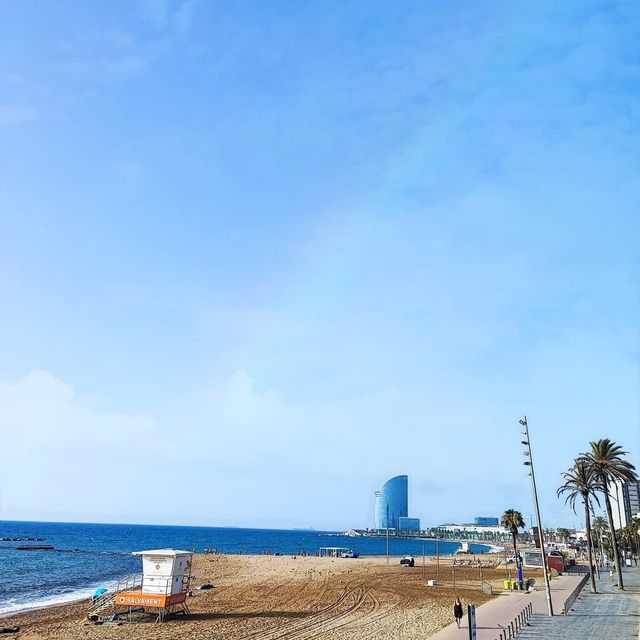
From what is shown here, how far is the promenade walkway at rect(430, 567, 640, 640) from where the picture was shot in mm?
25844

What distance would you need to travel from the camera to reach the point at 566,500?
60.3m

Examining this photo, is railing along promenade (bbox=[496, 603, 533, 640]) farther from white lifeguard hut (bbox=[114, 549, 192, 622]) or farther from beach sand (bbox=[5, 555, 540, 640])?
white lifeguard hut (bbox=[114, 549, 192, 622])

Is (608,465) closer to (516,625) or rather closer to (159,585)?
(516,625)

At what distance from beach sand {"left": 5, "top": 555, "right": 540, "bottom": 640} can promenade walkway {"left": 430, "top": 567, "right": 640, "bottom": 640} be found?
248 cm

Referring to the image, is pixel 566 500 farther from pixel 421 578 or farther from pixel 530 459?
pixel 530 459

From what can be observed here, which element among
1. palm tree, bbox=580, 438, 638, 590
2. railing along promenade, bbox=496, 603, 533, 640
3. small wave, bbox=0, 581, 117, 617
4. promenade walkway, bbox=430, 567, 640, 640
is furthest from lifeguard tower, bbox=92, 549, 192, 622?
palm tree, bbox=580, 438, 638, 590

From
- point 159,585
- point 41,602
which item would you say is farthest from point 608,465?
point 41,602

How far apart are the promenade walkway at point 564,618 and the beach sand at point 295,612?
2.48 metres

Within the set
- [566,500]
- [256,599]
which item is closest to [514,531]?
[566,500]

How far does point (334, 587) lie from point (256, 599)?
10.3 m

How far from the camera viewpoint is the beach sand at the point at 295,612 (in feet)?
97.9

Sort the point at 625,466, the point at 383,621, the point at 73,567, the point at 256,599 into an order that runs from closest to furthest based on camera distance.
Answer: the point at 383,621, the point at 256,599, the point at 625,466, the point at 73,567

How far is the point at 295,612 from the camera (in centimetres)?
3647

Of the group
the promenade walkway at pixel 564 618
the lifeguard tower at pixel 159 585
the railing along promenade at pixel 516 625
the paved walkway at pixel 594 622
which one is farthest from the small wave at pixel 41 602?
the paved walkway at pixel 594 622
